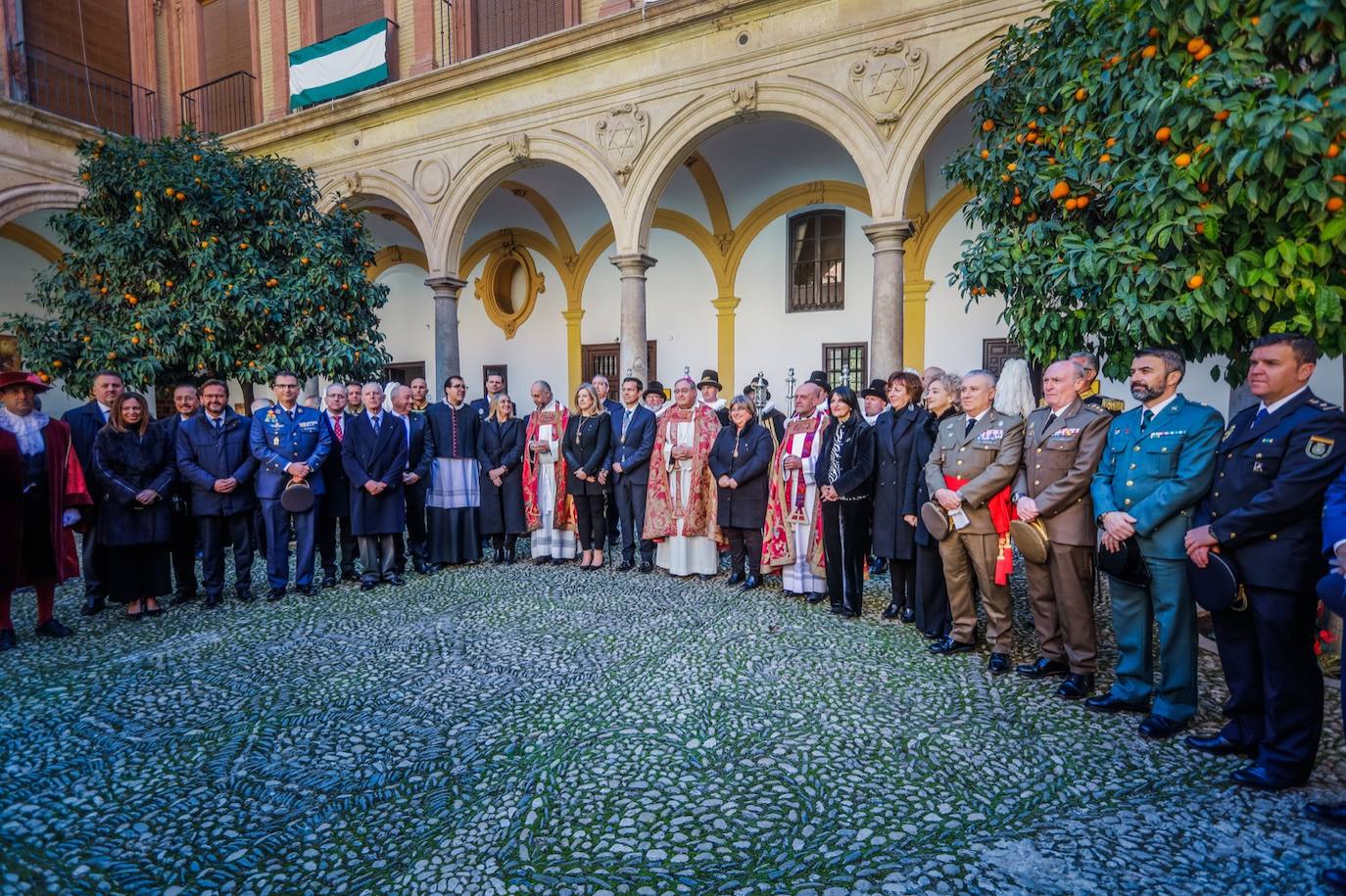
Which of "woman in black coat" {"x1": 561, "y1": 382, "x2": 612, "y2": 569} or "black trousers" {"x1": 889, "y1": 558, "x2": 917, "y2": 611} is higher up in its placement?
"woman in black coat" {"x1": 561, "y1": 382, "x2": 612, "y2": 569}

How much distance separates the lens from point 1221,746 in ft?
10.6

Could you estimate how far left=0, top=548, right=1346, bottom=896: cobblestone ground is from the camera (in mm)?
2475

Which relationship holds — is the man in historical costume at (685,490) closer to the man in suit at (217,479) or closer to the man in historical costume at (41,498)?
the man in suit at (217,479)

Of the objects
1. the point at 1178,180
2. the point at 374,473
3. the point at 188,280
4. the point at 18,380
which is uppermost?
the point at 188,280

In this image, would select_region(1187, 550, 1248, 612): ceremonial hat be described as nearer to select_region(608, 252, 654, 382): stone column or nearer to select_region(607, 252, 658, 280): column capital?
select_region(608, 252, 654, 382): stone column

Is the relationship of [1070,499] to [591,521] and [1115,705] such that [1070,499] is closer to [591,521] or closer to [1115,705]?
[1115,705]

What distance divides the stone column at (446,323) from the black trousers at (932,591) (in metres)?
9.16

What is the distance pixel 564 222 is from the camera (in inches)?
595

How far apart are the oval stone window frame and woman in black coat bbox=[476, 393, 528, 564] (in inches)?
360

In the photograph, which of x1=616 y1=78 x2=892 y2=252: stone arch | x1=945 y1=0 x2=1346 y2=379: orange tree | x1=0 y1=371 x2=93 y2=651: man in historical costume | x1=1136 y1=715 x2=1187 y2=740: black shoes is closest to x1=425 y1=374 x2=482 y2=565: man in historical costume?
x1=0 y1=371 x2=93 y2=651: man in historical costume

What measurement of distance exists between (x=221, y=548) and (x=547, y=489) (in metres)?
2.99

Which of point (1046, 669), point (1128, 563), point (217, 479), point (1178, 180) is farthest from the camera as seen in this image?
point (217, 479)

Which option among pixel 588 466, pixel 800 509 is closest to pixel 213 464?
pixel 588 466

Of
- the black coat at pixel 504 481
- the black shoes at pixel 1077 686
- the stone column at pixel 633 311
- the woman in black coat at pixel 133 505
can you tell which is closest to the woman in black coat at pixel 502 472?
the black coat at pixel 504 481
